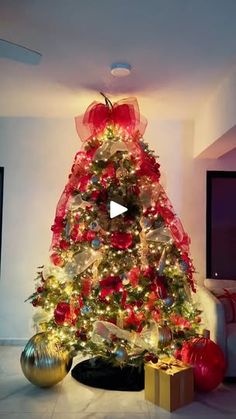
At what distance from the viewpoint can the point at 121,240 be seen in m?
2.71

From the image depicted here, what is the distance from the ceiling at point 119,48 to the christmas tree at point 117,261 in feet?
0.96

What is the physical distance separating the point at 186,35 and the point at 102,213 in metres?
1.35

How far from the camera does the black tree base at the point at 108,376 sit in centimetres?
273

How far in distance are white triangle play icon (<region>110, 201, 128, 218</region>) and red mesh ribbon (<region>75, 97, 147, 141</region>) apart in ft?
2.09

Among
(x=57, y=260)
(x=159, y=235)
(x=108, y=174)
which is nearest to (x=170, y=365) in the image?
(x=159, y=235)

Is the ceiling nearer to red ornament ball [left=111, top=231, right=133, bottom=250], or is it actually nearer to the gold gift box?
red ornament ball [left=111, top=231, right=133, bottom=250]

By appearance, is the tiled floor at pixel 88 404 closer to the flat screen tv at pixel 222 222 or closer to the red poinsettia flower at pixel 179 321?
the red poinsettia flower at pixel 179 321

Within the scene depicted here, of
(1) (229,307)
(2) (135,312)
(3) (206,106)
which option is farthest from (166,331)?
(3) (206,106)

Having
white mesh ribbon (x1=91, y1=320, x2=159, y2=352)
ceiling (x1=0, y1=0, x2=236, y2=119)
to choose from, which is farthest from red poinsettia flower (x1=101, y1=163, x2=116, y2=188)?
white mesh ribbon (x1=91, y1=320, x2=159, y2=352)

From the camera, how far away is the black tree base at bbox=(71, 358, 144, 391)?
2.73 metres

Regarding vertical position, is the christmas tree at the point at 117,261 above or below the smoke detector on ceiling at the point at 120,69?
below

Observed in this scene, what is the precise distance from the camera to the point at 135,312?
276 cm

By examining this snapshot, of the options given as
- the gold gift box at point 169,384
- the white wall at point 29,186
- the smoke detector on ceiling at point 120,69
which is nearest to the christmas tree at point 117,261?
the gold gift box at point 169,384

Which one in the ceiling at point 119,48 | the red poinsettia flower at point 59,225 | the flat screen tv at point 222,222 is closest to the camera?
the ceiling at point 119,48
